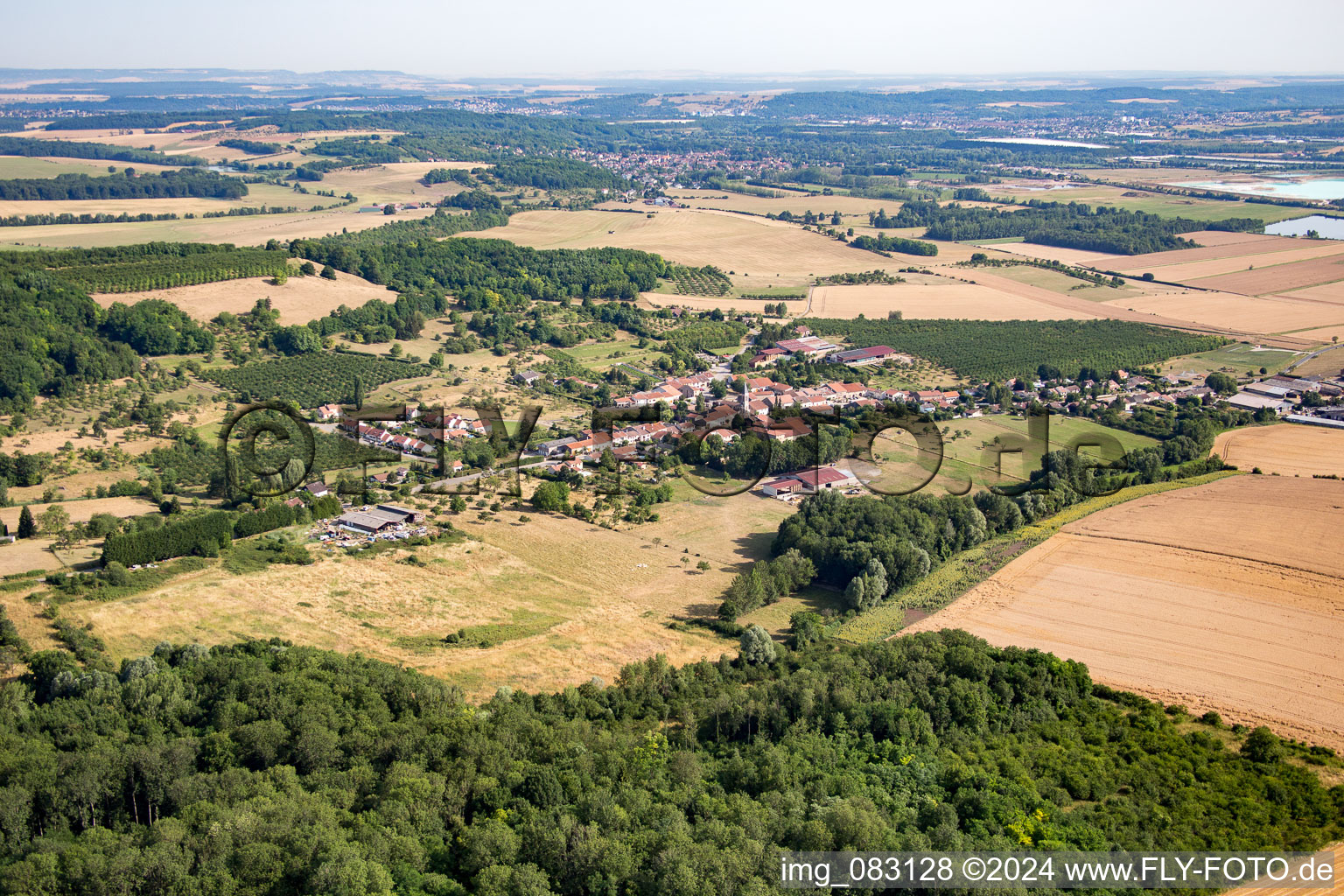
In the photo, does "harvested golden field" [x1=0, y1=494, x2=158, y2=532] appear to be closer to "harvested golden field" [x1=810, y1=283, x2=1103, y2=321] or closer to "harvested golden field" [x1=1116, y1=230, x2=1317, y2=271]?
"harvested golden field" [x1=810, y1=283, x2=1103, y2=321]

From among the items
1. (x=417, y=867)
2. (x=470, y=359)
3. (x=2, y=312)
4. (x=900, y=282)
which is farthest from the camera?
(x=900, y=282)

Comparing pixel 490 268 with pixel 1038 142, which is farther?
pixel 1038 142

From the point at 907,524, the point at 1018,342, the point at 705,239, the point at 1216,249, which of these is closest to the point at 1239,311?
the point at 1018,342

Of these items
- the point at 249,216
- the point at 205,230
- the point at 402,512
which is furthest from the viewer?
the point at 249,216

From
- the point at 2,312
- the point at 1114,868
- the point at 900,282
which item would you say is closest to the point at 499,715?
the point at 1114,868

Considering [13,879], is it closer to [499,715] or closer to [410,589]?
[499,715]

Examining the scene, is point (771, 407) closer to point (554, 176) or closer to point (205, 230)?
point (205, 230)
